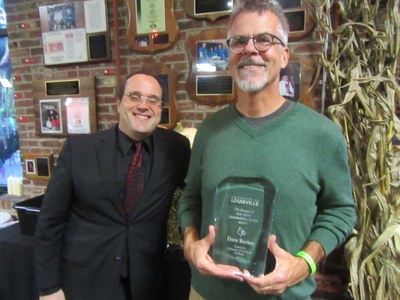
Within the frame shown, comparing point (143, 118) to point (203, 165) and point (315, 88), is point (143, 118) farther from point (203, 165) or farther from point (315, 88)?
point (315, 88)

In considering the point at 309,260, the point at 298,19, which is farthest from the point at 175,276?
the point at 298,19

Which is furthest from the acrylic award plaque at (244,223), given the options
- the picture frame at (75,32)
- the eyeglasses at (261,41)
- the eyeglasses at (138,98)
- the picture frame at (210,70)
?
the picture frame at (75,32)

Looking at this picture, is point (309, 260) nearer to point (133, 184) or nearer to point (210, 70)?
point (133, 184)

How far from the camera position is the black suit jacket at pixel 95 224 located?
1.36 metres

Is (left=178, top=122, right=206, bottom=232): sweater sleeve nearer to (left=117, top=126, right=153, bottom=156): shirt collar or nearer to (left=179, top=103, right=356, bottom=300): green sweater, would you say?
(left=179, top=103, right=356, bottom=300): green sweater

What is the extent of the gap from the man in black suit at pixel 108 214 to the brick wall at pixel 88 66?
0.73 m

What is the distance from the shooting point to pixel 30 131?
2.65 metres

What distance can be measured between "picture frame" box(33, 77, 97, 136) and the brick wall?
51 mm

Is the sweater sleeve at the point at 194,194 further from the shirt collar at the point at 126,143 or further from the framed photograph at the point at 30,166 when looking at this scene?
the framed photograph at the point at 30,166

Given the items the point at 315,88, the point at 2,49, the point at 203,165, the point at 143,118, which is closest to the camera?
the point at 203,165

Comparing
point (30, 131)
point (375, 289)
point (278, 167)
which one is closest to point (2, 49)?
point (30, 131)

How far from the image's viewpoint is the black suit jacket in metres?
1.36

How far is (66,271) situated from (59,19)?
1.82 m

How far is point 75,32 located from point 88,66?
26cm
